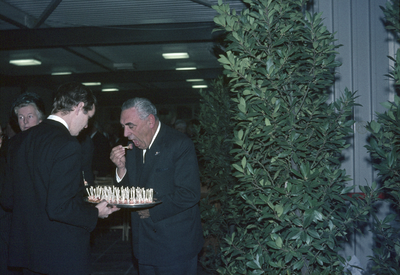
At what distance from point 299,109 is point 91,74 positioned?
42.5 feet

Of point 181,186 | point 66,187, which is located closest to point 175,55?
point 181,186

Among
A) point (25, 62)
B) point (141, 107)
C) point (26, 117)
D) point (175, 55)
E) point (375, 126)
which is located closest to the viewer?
point (375, 126)

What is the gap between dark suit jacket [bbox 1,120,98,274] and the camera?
1993 millimetres

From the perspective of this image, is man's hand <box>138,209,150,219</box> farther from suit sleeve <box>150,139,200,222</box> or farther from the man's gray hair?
the man's gray hair

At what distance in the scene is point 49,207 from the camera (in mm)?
1965

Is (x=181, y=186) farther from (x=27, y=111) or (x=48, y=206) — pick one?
(x=27, y=111)

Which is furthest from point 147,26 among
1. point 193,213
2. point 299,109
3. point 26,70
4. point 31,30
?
point 26,70

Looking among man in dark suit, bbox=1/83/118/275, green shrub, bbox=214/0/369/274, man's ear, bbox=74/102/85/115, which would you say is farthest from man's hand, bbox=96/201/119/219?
green shrub, bbox=214/0/369/274

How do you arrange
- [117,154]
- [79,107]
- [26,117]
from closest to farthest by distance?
[79,107] → [117,154] → [26,117]

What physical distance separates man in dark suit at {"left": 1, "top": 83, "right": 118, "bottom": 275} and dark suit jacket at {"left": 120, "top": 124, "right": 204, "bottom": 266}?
0.51 metres

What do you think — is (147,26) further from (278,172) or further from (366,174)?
(278,172)

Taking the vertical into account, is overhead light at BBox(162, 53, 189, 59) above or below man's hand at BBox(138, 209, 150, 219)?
above

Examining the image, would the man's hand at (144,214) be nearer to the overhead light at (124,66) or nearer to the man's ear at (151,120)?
the man's ear at (151,120)

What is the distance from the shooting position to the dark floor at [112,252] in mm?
5178
